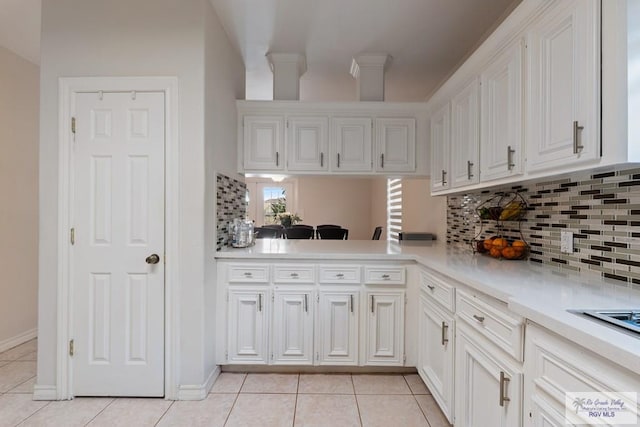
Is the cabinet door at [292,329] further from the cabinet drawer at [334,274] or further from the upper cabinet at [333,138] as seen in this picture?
the upper cabinet at [333,138]

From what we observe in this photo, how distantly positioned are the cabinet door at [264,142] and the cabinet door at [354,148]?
1.61ft

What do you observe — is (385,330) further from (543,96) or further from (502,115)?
(543,96)

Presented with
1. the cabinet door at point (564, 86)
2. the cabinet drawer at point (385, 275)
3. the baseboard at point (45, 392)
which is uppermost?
the cabinet door at point (564, 86)

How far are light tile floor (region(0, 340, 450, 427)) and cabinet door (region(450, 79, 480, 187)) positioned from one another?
1.50 m

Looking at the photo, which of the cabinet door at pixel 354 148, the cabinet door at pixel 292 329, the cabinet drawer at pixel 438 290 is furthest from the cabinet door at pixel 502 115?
the cabinet door at pixel 292 329

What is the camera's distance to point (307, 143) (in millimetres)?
2980

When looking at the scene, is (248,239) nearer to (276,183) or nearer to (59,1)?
(59,1)

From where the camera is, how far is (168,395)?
85.4 inches

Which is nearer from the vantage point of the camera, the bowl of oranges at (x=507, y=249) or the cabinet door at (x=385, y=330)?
the bowl of oranges at (x=507, y=249)

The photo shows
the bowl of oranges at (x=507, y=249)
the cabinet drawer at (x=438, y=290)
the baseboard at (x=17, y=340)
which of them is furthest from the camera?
the baseboard at (x=17, y=340)

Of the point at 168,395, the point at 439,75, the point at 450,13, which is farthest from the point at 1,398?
the point at 439,75

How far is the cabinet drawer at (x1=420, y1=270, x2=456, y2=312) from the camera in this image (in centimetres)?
179

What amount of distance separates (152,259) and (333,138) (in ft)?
5.73

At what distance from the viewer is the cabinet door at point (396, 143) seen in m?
3.01
